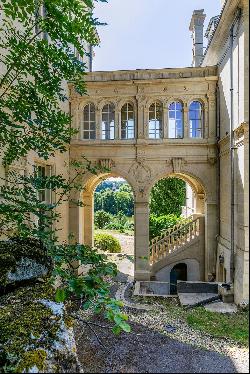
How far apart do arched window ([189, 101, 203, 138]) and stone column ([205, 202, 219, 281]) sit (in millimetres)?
3378

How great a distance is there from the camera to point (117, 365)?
1.11 metres

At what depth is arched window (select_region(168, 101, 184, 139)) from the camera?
44.8 ft

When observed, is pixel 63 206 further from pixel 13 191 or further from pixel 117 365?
pixel 117 365

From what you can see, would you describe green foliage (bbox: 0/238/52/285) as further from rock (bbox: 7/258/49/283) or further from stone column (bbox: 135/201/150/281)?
stone column (bbox: 135/201/150/281)

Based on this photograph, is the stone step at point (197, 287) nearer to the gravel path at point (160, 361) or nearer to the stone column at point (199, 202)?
the stone column at point (199, 202)

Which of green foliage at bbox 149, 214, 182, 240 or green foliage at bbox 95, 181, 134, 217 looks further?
green foliage at bbox 95, 181, 134, 217

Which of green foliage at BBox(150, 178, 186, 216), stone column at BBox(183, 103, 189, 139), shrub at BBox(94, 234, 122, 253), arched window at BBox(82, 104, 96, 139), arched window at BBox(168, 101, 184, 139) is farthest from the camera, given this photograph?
green foliage at BBox(150, 178, 186, 216)

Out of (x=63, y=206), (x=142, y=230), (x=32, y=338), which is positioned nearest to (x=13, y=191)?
(x=32, y=338)

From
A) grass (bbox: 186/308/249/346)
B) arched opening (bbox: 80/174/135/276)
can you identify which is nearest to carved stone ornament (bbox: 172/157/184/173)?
arched opening (bbox: 80/174/135/276)

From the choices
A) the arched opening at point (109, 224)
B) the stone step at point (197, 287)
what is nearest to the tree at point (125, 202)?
the arched opening at point (109, 224)

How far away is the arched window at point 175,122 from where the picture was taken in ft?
44.8

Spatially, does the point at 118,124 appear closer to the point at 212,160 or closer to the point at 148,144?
the point at 148,144

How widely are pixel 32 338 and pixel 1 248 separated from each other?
3.49 meters

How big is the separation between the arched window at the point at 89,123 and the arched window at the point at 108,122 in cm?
49
